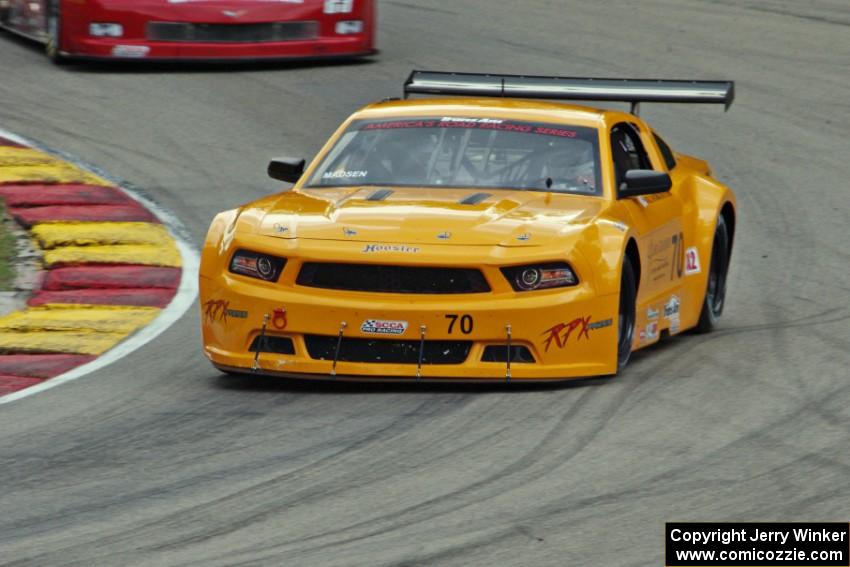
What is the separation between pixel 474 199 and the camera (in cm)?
873

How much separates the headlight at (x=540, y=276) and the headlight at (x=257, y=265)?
103 centimetres

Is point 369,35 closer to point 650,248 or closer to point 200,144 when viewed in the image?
point 200,144

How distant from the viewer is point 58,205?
1295 cm

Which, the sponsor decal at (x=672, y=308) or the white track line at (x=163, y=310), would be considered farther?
the sponsor decal at (x=672, y=308)

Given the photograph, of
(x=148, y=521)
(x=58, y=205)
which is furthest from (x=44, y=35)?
(x=148, y=521)

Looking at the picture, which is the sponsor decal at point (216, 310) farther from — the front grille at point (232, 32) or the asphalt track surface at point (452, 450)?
the front grille at point (232, 32)

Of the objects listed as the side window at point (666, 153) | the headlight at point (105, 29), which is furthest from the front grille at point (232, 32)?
the side window at point (666, 153)

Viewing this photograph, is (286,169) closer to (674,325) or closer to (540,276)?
(540,276)

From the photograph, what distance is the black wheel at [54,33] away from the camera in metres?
17.5

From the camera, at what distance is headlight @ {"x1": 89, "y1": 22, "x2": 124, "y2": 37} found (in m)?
17.3

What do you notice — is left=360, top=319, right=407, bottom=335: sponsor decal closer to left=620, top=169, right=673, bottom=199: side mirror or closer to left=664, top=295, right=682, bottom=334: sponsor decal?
left=620, top=169, right=673, bottom=199: side mirror

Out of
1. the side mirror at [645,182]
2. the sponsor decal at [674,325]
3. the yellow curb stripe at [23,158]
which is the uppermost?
the side mirror at [645,182]

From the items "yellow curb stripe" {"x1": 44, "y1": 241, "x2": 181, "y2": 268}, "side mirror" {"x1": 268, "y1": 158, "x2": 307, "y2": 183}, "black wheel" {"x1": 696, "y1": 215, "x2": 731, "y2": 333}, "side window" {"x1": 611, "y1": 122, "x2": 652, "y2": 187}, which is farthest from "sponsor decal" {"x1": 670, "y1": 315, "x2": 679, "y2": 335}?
"yellow curb stripe" {"x1": 44, "y1": 241, "x2": 181, "y2": 268}

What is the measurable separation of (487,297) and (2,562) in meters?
2.97
